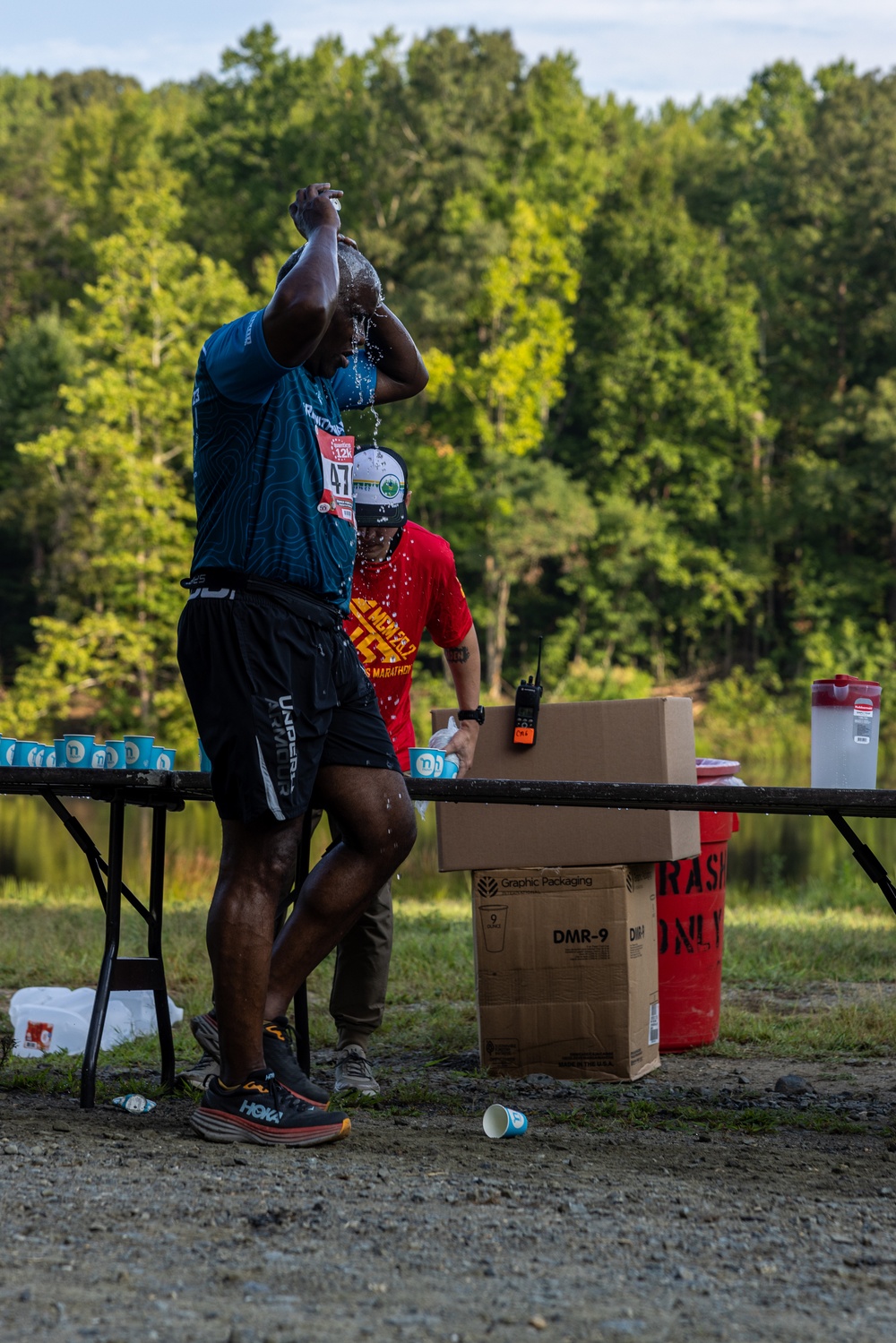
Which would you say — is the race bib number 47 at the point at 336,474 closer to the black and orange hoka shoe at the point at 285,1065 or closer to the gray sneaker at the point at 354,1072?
the black and orange hoka shoe at the point at 285,1065

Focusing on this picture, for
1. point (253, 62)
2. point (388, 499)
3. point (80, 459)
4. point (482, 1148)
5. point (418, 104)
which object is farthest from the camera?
point (253, 62)

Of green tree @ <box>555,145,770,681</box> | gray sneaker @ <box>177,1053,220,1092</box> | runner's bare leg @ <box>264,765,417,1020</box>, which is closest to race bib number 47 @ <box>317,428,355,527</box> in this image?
runner's bare leg @ <box>264,765,417,1020</box>

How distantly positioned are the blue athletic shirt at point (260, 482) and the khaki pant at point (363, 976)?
55.0 inches

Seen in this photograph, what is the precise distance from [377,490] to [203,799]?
1.11 meters

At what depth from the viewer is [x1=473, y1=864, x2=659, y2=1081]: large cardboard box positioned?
4.55 meters

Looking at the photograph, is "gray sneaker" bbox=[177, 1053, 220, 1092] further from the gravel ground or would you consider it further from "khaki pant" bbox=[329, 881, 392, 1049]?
"khaki pant" bbox=[329, 881, 392, 1049]

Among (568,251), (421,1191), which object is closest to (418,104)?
(568,251)

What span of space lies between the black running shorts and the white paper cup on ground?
3.07ft

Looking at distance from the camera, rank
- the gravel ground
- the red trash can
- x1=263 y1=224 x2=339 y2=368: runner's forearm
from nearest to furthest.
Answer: the gravel ground → x1=263 y1=224 x2=339 y2=368: runner's forearm → the red trash can

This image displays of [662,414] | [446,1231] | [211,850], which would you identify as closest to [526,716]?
[446,1231]

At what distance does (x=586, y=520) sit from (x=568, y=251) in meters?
8.00

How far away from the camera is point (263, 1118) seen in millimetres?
3383

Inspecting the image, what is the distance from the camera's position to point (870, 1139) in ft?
12.5

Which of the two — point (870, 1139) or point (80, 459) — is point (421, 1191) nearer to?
point (870, 1139)
